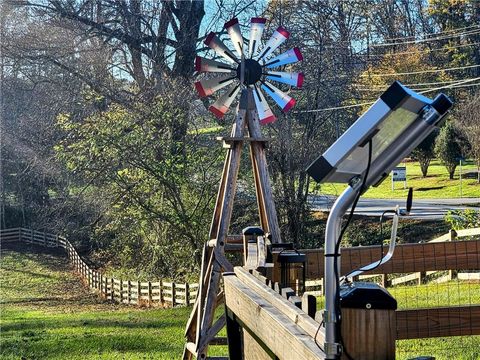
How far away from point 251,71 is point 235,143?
0.66m

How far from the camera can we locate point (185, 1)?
→ 659 inches

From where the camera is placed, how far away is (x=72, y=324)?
11047 mm

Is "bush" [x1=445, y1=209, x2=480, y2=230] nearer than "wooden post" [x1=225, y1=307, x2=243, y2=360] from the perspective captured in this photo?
No

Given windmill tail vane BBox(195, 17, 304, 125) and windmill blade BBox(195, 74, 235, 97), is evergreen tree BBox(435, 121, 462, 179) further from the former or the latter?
windmill blade BBox(195, 74, 235, 97)

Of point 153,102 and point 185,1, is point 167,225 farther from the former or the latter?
point 185,1

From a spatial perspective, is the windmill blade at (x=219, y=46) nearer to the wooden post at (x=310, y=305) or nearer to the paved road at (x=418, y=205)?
the wooden post at (x=310, y=305)

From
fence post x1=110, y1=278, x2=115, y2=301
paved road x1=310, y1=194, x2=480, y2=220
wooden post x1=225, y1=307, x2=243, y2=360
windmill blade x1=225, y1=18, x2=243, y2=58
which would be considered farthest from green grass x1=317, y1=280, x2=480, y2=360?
fence post x1=110, y1=278, x2=115, y2=301

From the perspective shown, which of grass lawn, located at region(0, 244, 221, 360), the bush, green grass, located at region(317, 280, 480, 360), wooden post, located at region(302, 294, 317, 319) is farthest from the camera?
the bush

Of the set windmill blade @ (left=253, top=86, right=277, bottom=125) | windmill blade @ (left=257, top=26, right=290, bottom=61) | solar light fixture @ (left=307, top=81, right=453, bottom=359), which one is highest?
windmill blade @ (left=257, top=26, right=290, bottom=61)

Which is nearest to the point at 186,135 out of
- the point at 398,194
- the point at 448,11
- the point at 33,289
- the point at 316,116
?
the point at 316,116

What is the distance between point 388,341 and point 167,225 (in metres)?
13.3

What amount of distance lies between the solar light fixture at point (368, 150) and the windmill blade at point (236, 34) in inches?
182

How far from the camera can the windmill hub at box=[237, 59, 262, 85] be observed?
19.5 feet

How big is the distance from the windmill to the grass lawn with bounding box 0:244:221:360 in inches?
61.3
